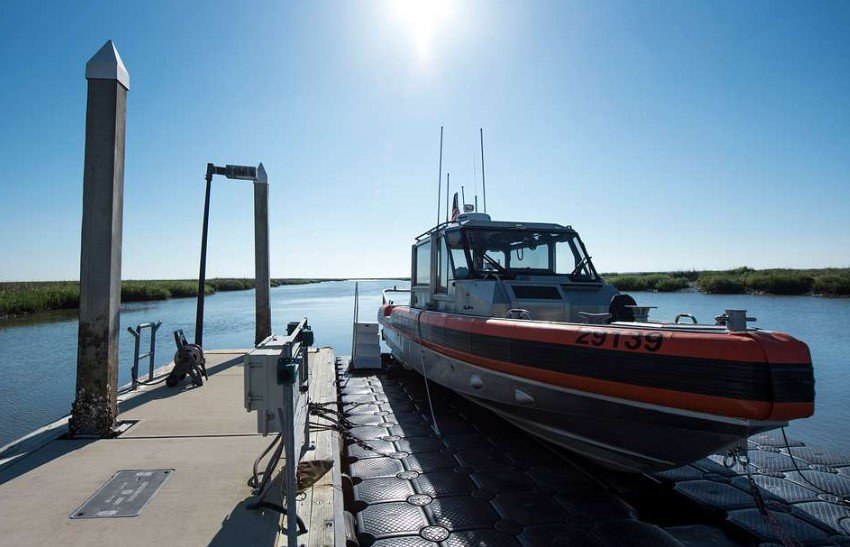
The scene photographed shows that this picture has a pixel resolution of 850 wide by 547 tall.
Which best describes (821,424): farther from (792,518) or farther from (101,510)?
(101,510)

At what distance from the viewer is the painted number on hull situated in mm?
3158

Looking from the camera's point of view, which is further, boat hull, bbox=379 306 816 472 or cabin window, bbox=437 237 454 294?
cabin window, bbox=437 237 454 294

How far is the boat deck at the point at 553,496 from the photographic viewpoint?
325 cm

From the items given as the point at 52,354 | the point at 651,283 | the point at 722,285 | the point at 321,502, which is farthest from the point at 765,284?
the point at 52,354

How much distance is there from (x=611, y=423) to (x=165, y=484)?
323 centimetres

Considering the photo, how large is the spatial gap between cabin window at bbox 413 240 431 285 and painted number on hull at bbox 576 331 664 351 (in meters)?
3.87

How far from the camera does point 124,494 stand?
3057 mm

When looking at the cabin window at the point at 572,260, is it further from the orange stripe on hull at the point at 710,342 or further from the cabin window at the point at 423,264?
the orange stripe on hull at the point at 710,342

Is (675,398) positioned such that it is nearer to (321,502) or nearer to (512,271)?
(321,502)

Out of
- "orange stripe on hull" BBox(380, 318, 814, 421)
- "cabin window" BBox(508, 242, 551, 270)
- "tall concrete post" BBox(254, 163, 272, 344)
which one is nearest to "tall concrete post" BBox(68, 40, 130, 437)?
"orange stripe on hull" BBox(380, 318, 814, 421)

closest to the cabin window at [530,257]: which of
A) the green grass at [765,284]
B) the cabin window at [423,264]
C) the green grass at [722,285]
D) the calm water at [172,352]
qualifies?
the cabin window at [423,264]

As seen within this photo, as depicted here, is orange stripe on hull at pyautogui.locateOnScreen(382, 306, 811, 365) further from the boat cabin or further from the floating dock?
the boat cabin

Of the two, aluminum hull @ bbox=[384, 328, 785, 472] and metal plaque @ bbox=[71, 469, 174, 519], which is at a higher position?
aluminum hull @ bbox=[384, 328, 785, 472]

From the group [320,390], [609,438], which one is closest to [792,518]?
[609,438]
